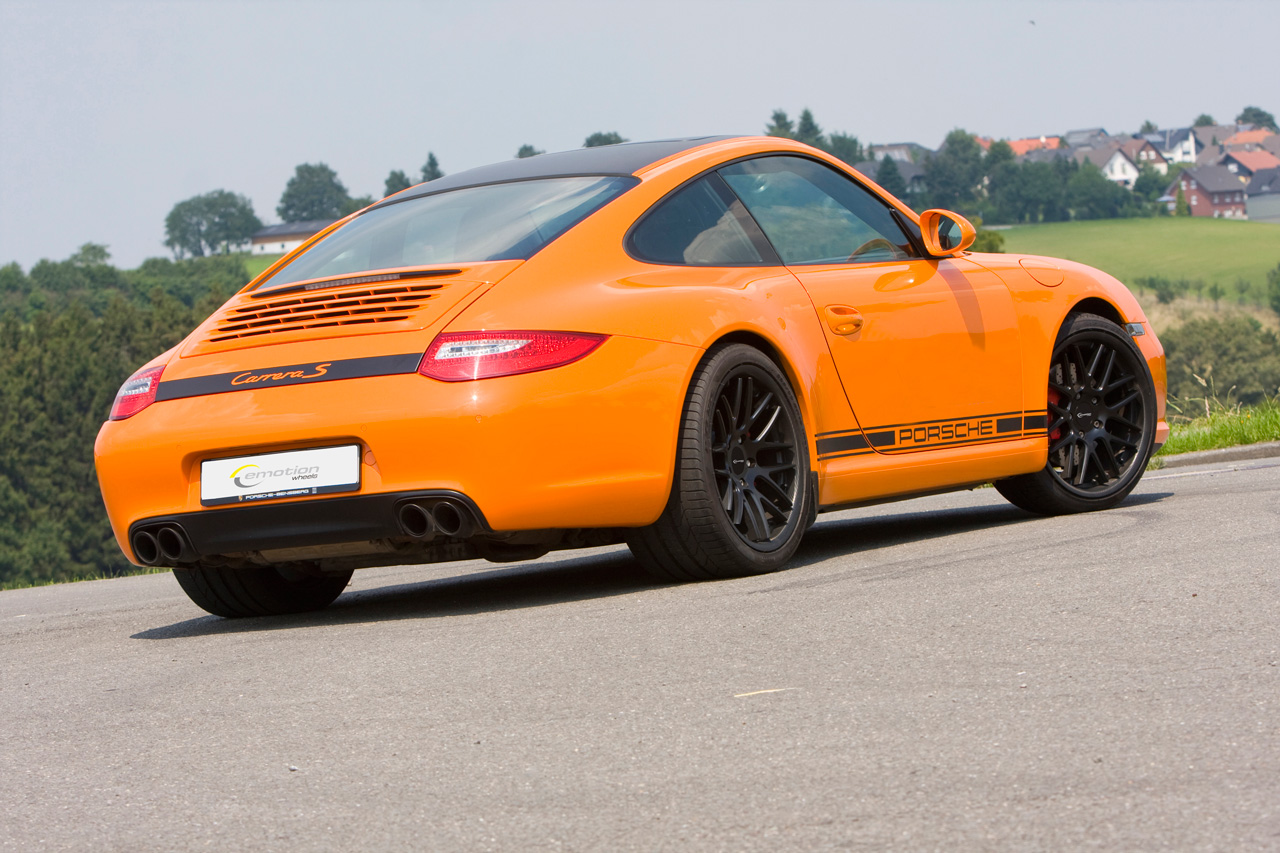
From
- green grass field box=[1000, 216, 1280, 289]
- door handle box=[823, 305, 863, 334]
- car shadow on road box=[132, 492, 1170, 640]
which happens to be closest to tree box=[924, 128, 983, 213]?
green grass field box=[1000, 216, 1280, 289]

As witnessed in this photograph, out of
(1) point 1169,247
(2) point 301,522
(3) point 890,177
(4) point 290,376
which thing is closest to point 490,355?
(4) point 290,376

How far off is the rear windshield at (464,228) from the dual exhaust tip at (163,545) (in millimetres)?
1006

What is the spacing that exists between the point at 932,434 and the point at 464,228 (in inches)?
77.1

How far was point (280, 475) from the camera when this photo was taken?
181 inches

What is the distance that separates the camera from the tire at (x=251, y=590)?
17.5 feet

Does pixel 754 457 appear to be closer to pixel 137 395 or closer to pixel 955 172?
pixel 137 395

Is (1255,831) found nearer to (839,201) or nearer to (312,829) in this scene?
(312,829)

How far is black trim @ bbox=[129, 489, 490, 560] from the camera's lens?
4488mm

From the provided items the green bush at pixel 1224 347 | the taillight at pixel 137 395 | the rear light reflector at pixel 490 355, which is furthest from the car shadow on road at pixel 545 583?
the green bush at pixel 1224 347

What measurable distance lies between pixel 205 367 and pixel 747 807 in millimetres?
2966

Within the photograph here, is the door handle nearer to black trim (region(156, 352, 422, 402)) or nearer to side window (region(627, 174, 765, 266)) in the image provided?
side window (region(627, 174, 765, 266))

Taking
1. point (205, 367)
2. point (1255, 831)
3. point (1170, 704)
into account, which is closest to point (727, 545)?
point (205, 367)

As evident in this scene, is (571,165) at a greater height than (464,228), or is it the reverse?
(571,165)

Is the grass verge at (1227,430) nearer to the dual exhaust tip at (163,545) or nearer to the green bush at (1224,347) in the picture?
the dual exhaust tip at (163,545)
